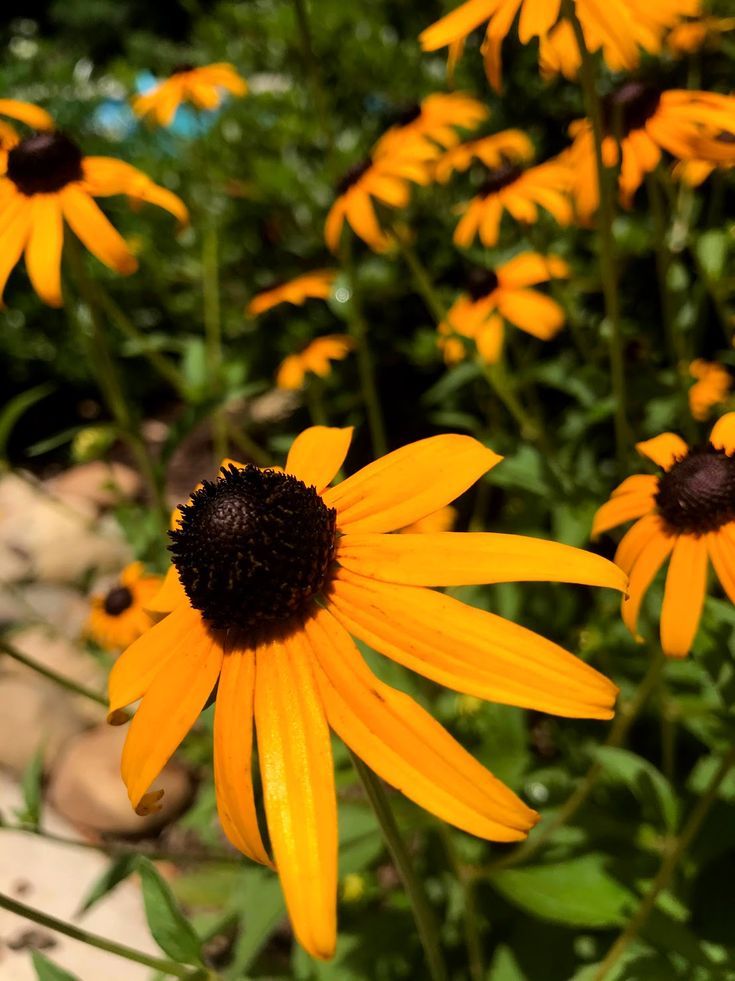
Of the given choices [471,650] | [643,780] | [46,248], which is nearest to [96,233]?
[46,248]

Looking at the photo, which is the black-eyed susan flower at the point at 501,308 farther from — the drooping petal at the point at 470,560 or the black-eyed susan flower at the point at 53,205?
the drooping petal at the point at 470,560

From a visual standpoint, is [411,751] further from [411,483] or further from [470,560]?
[411,483]

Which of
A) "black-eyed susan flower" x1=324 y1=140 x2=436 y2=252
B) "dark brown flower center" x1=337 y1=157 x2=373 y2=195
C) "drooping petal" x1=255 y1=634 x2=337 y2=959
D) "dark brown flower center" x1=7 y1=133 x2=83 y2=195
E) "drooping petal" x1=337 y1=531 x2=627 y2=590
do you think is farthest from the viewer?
"dark brown flower center" x1=337 y1=157 x2=373 y2=195

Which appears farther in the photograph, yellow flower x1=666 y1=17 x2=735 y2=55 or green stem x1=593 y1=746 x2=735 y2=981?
yellow flower x1=666 y1=17 x2=735 y2=55

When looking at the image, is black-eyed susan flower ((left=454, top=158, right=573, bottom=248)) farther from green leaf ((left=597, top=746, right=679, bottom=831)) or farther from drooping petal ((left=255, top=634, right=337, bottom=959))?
drooping petal ((left=255, top=634, right=337, bottom=959))

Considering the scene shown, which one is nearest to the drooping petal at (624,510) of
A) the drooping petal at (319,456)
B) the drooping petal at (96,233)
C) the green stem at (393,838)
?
the drooping petal at (319,456)

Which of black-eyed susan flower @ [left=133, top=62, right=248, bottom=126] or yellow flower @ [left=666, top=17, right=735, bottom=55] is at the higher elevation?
black-eyed susan flower @ [left=133, top=62, right=248, bottom=126]

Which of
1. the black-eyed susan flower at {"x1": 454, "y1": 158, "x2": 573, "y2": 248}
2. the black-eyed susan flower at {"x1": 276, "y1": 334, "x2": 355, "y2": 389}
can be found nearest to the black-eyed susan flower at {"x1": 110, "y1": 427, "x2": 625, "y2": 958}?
the black-eyed susan flower at {"x1": 454, "y1": 158, "x2": 573, "y2": 248}

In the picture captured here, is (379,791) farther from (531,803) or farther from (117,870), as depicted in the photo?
(531,803)
